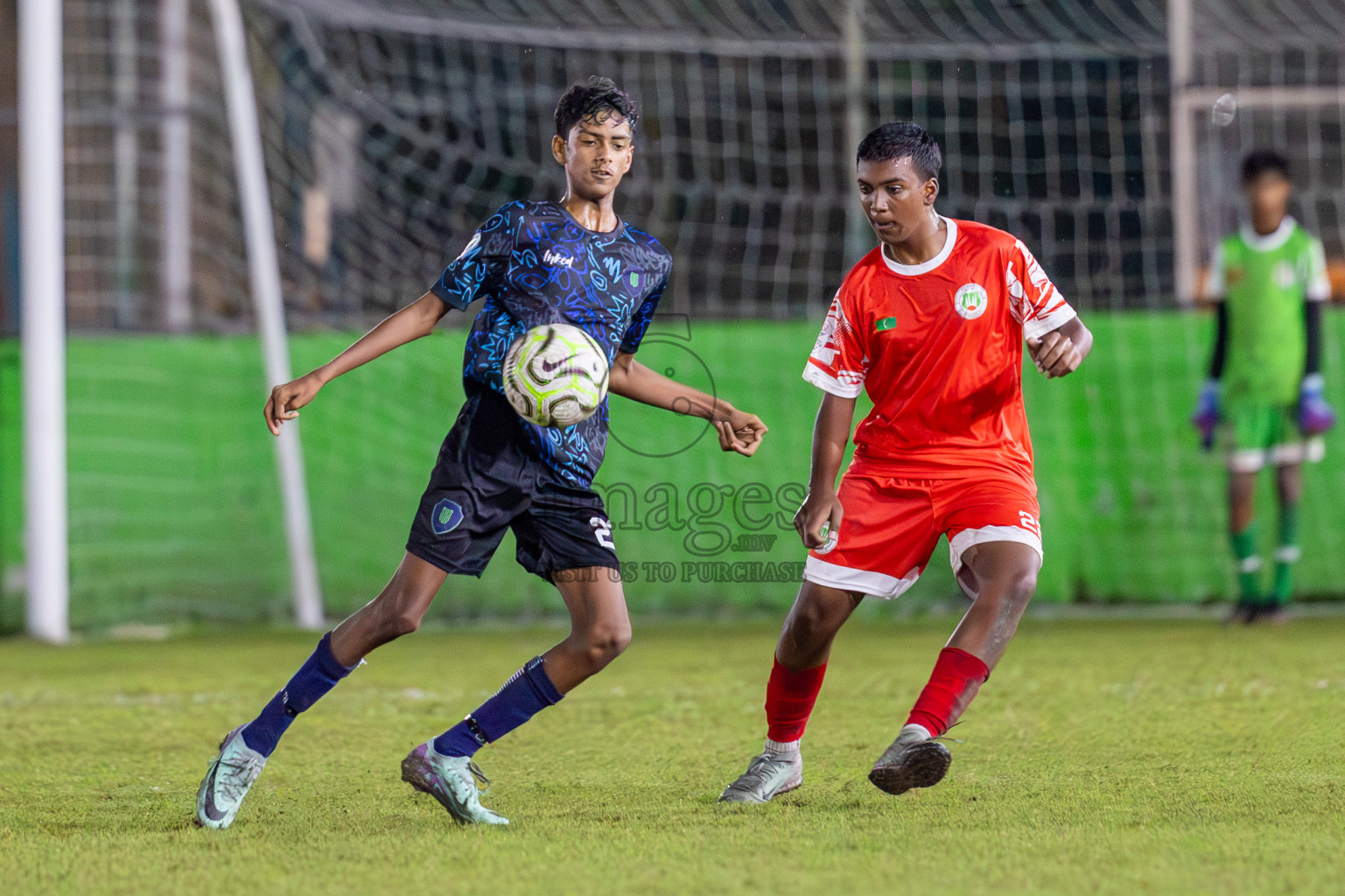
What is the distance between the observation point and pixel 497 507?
3.87 meters

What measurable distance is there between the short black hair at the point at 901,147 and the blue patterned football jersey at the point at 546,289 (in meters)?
0.64

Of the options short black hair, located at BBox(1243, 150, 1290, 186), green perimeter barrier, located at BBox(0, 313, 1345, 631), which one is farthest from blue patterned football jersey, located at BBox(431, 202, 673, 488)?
short black hair, located at BBox(1243, 150, 1290, 186)

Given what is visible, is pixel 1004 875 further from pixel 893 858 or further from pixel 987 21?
pixel 987 21

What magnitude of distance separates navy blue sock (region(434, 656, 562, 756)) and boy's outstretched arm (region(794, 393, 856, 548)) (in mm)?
756

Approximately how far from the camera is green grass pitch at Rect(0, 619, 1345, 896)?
10.3 ft

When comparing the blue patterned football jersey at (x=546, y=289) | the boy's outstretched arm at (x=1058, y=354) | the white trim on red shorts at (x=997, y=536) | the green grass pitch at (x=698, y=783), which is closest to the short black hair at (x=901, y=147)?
the boy's outstretched arm at (x=1058, y=354)

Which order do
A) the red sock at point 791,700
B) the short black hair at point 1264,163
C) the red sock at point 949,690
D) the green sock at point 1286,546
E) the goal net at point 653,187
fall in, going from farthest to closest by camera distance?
the goal net at point 653,187 → the green sock at point 1286,546 → the short black hair at point 1264,163 → the red sock at point 791,700 → the red sock at point 949,690

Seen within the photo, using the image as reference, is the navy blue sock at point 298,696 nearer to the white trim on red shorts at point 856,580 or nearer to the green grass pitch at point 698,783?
the green grass pitch at point 698,783

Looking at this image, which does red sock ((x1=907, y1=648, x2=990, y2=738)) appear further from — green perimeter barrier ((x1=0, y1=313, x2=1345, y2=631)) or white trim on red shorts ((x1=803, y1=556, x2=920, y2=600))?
green perimeter barrier ((x1=0, y1=313, x2=1345, y2=631))

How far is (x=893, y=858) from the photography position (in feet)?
10.6

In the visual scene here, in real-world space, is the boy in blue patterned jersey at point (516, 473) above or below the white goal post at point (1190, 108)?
below

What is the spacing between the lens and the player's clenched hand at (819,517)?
4.03 m

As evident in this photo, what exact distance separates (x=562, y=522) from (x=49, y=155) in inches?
214

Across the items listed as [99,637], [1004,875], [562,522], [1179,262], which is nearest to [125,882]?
[562,522]
